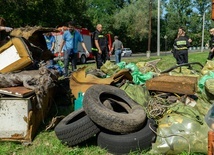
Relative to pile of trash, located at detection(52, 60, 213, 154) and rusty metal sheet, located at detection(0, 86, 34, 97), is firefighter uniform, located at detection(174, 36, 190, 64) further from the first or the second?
rusty metal sheet, located at detection(0, 86, 34, 97)

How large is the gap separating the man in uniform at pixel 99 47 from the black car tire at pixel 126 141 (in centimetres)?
604

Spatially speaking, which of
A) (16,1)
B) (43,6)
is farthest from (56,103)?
(43,6)

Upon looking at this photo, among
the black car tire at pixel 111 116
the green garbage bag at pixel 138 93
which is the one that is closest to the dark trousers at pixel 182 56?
the green garbage bag at pixel 138 93

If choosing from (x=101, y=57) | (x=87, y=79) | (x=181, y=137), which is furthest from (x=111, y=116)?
(x=101, y=57)

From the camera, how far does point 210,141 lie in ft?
6.61

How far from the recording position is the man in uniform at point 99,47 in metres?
9.85

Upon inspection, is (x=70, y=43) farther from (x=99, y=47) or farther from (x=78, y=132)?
(x=78, y=132)

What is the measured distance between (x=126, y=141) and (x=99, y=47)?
6.52 meters

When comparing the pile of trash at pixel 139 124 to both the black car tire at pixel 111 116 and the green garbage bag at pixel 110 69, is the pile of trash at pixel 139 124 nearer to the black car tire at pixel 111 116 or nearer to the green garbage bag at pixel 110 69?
the black car tire at pixel 111 116

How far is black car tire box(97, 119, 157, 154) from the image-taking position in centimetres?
364

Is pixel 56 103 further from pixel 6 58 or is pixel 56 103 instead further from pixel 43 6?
pixel 43 6

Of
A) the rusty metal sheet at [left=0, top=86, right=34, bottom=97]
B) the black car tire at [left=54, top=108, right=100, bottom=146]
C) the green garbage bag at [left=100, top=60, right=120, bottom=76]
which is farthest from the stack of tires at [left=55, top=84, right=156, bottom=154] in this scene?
the green garbage bag at [left=100, top=60, right=120, bottom=76]

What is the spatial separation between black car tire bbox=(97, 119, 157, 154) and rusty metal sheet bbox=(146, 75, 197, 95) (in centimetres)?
136

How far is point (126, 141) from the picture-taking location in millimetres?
3639
